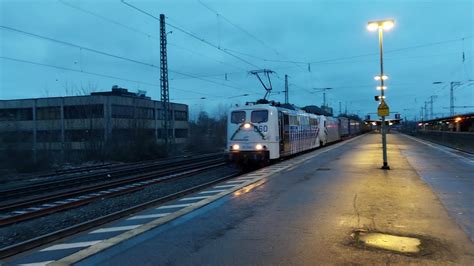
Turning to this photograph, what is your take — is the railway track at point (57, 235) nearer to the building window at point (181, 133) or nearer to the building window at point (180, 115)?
the building window at point (181, 133)

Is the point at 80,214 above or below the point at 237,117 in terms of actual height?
below

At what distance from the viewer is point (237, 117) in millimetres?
21562

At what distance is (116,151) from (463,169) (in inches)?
1041

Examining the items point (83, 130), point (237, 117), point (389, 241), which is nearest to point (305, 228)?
point (389, 241)

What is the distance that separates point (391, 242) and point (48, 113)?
6851 centimetres

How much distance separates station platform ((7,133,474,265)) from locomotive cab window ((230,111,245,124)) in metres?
7.63

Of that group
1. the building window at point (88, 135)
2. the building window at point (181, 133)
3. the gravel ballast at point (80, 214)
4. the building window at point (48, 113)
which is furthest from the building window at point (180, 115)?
the gravel ballast at point (80, 214)

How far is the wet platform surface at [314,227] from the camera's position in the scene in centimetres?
641

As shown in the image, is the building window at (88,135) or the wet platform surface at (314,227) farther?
the building window at (88,135)

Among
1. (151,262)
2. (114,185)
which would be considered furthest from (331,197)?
(114,185)

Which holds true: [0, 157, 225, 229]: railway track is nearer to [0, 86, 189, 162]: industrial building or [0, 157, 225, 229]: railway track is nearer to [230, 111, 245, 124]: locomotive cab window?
[230, 111, 245, 124]: locomotive cab window

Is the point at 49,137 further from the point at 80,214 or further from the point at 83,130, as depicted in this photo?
the point at 80,214

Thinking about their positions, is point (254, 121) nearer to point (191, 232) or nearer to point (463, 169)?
point (463, 169)

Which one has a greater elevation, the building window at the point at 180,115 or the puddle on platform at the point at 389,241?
the building window at the point at 180,115
